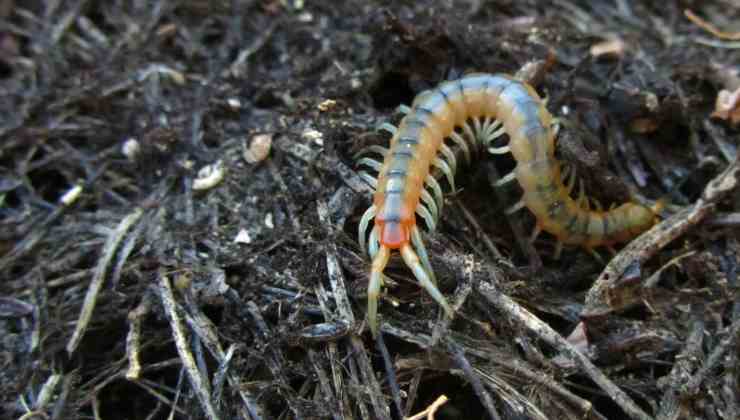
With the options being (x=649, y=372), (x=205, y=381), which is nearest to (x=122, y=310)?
(x=205, y=381)

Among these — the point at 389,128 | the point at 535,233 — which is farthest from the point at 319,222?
the point at 535,233

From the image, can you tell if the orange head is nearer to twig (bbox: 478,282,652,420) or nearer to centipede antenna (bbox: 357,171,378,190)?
centipede antenna (bbox: 357,171,378,190)

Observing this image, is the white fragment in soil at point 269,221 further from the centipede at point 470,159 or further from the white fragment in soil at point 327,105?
the white fragment in soil at point 327,105

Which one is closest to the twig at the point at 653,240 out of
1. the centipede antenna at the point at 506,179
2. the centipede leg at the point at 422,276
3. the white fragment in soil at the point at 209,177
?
the centipede antenna at the point at 506,179

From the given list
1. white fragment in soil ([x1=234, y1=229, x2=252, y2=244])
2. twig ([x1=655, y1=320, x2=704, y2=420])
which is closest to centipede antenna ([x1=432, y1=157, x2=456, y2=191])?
white fragment in soil ([x1=234, y1=229, x2=252, y2=244])

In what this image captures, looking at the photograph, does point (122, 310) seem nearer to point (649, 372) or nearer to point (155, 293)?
point (155, 293)

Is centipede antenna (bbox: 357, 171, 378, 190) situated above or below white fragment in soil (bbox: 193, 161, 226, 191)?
above

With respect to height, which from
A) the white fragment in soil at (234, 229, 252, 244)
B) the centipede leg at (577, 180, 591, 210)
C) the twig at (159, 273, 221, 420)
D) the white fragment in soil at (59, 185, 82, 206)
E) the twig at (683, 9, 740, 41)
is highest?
the twig at (683, 9, 740, 41)
